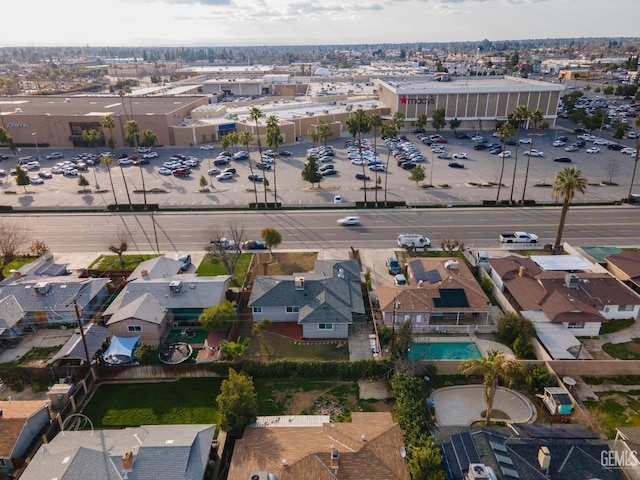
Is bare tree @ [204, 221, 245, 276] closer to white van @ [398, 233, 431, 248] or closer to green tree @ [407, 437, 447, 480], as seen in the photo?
white van @ [398, 233, 431, 248]

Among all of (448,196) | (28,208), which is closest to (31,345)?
(28,208)

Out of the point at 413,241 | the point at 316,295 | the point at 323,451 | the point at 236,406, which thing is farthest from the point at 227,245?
the point at 323,451

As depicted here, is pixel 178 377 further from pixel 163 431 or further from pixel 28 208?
pixel 28 208

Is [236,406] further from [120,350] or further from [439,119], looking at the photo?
[439,119]

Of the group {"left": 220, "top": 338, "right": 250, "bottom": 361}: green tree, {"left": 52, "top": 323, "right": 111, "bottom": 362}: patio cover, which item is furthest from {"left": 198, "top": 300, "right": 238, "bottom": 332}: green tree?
{"left": 52, "top": 323, "right": 111, "bottom": 362}: patio cover

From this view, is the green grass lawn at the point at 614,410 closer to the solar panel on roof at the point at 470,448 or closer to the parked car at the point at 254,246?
the solar panel on roof at the point at 470,448

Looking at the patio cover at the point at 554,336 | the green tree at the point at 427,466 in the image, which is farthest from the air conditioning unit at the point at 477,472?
the patio cover at the point at 554,336
